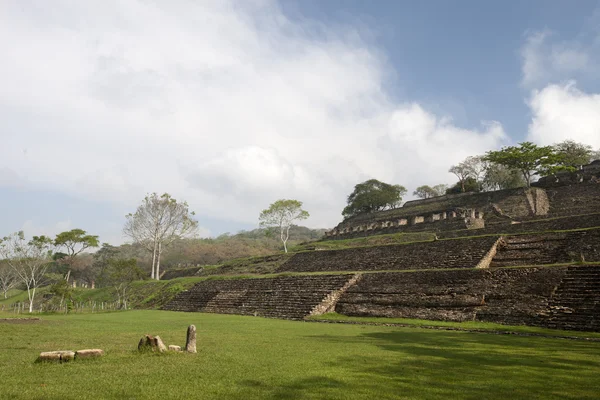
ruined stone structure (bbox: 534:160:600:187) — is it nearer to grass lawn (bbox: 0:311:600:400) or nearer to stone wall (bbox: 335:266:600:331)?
stone wall (bbox: 335:266:600:331)

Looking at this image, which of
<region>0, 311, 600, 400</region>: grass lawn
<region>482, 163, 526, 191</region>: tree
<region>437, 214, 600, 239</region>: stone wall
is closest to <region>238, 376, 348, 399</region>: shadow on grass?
<region>0, 311, 600, 400</region>: grass lawn

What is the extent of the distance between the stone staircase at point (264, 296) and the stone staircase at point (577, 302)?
9735 mm

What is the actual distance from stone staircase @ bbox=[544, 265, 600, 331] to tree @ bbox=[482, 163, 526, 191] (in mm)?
40678

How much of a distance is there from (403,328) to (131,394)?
432 inches

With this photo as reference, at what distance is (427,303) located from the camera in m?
16.9

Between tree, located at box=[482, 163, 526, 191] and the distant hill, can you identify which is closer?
tree, located at box=[482, 163, 526, 191]

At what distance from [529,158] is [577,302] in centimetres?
2752

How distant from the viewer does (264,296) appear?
23.2 m

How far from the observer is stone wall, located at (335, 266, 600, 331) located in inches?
536

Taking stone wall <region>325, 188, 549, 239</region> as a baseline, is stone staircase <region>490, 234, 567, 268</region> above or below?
below

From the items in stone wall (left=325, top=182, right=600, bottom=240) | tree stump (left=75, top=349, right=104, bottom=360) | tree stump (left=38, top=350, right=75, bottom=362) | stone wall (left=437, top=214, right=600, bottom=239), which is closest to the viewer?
tree stump (left=38, top=350, right=75, bottom=362)

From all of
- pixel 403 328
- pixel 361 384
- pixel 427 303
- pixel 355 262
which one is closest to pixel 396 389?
pixel 361 384

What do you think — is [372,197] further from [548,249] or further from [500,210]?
[548,249]

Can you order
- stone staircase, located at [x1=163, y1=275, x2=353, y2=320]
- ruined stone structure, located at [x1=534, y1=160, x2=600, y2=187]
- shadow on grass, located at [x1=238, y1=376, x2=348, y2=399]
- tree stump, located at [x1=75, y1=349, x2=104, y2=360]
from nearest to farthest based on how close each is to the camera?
1. shadow on grass, located at [x1=238, y1=376, x2=348, y2=399]
2. tree stump, located at [x1=75, y1=349, x2=104, y2=360]
3. stone staircase, located at [x1=163, y1=275, x2=353, y2=320]
4. ruined stone structure, located at [x1=534, y1=160, x2=600, y2=187]
